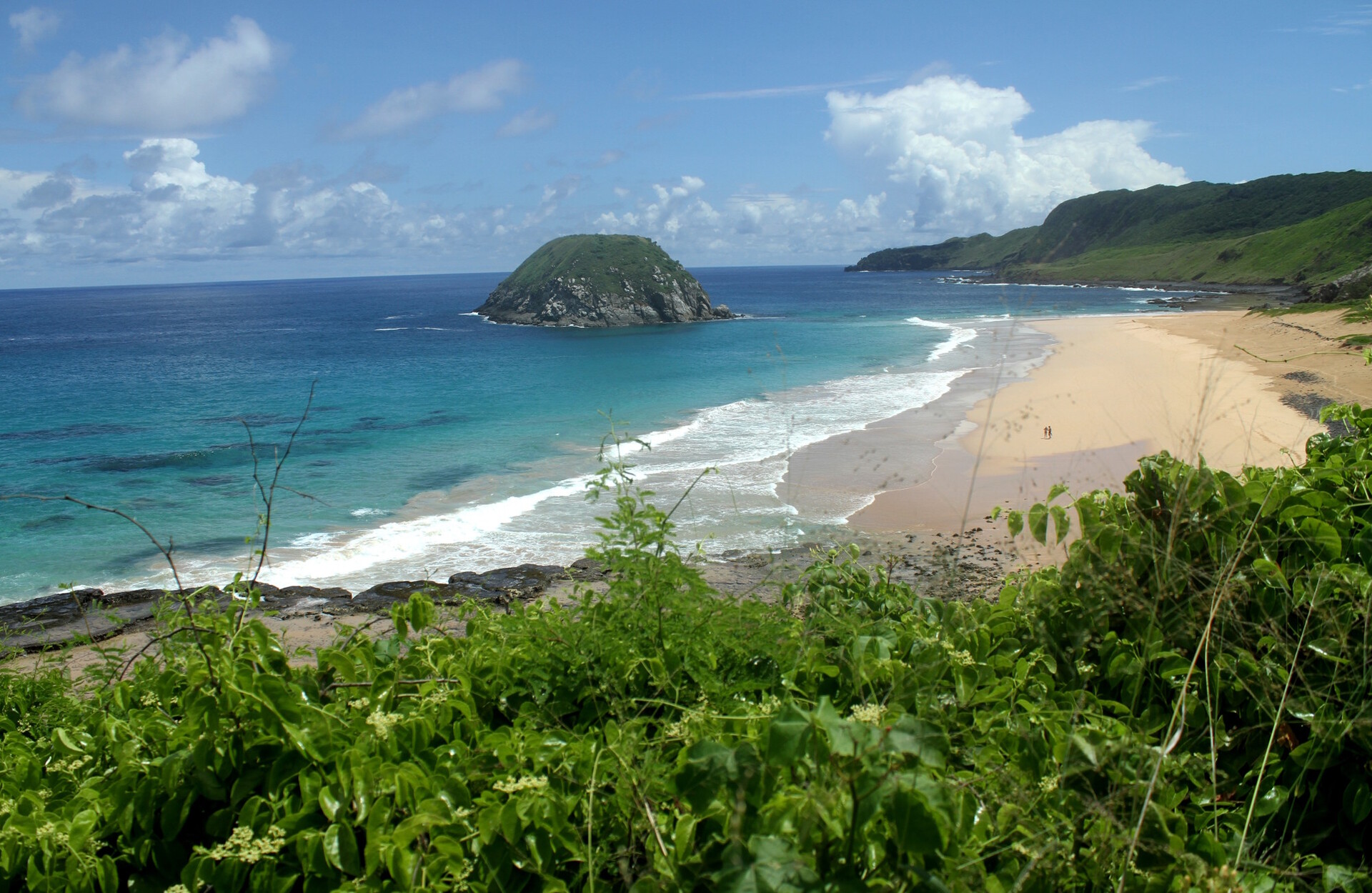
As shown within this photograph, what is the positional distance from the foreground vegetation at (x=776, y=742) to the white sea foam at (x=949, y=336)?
131 ft

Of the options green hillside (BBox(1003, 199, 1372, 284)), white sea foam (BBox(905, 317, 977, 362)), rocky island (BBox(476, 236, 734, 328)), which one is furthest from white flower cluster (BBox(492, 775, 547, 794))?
rocky island (BBox(476, 236, 734, 328))

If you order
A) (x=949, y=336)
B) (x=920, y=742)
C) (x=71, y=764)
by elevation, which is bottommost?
(x=71, y=764)

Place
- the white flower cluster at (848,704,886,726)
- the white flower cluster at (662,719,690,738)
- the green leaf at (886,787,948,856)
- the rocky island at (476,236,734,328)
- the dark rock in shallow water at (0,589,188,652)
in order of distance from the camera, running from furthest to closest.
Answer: the rocky island at (476,236,734,328) < the dark rock in shallow water at (0,589,188,652) < the white flower cluster at (662,719,690,738) < the white flower cluster at (848,704,886,726) < the green leaf at (886,787,948,856)

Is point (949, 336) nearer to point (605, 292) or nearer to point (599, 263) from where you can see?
point (605, 292)

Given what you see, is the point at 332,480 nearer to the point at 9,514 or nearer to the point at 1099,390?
the point at 9,514

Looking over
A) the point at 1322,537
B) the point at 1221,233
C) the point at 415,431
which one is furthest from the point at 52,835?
the point at 1221,233

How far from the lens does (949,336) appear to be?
54.0 m

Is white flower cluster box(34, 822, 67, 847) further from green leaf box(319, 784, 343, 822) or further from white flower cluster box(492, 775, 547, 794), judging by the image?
white flower cluster box(492, 775, 547, 794)

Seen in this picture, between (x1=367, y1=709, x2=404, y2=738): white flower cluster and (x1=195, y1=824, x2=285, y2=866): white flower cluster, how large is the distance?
30cm

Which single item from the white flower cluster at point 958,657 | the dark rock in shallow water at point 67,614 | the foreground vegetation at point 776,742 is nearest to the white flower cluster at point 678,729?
the foreground vegetation at point 776,742

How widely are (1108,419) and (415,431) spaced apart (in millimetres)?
22215

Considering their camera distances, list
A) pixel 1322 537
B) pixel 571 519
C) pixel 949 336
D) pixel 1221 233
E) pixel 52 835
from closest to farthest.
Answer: pixel 52 835, pixel 1322 537, pixel 571 519, pixel 949 336, pixel 1221 233

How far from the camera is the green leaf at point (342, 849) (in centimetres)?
174

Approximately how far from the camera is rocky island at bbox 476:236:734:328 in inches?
3105
